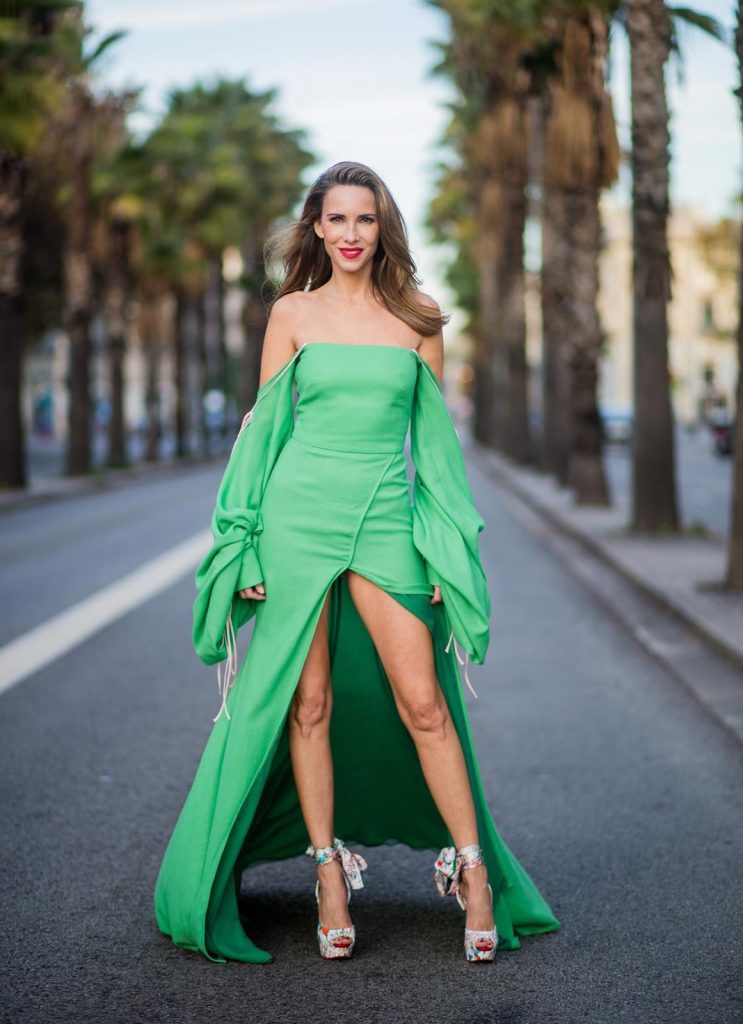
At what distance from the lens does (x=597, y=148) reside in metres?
19.5

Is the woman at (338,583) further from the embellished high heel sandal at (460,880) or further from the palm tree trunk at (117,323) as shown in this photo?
the palm tree trunk at (117,323)

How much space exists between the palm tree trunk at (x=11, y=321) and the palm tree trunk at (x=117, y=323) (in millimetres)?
9754

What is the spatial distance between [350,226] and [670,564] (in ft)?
31.2

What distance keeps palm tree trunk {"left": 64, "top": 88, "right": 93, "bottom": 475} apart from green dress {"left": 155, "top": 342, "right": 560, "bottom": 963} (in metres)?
29.4

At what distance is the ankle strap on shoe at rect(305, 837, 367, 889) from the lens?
3.77 metres

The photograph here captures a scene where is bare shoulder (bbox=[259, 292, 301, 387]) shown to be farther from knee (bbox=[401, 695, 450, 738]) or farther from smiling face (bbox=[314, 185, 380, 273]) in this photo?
knee (bbox=[401, 695, 450, 738])

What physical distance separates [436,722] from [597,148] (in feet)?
55.4

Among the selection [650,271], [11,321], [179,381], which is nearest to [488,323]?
[179,381]

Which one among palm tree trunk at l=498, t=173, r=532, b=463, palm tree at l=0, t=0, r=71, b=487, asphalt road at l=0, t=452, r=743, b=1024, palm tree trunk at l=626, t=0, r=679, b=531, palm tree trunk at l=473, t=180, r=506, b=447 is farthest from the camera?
palm tree trunk at l=473, t=180, r=506, b=447

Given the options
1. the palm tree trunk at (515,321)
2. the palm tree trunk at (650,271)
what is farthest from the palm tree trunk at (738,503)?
the palm tree trunk at (515,321)

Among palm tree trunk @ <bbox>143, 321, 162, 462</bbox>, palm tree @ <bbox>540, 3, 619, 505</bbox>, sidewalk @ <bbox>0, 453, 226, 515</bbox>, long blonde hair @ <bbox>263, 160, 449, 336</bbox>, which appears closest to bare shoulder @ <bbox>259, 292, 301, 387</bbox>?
long blonde hair @ <bbox>263, 160, 449, 336</bbox>

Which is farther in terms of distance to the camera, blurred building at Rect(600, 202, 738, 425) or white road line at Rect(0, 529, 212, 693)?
blurred building at Rect(600, 202, 738, 425)

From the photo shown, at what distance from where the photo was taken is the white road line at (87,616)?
859 cm

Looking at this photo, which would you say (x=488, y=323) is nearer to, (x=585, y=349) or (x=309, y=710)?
(x=585, y=349)
